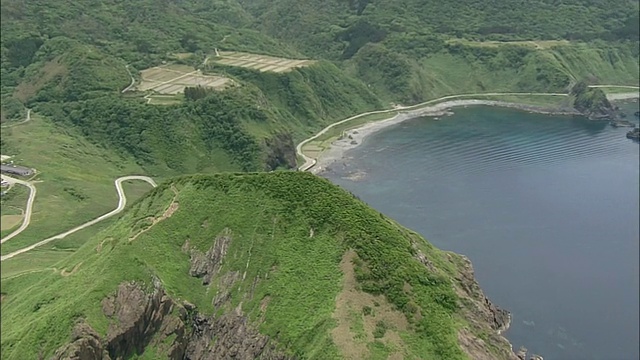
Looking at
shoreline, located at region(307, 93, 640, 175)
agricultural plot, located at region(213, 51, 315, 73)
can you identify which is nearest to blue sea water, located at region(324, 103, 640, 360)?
shoreline, located at region(307, 93, 640, 175)

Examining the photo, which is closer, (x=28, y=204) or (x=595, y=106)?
(x=28, y=204)

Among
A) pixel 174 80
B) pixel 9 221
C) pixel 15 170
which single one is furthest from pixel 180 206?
pixel 174 80

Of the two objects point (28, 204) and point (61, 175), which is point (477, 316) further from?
point (61, 175)

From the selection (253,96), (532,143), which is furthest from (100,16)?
(532,143)

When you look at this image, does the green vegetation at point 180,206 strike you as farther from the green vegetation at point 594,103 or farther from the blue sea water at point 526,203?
→ the green vegetation at point 594,103

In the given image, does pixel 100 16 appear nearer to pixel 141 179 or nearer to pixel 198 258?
pixel 141 179

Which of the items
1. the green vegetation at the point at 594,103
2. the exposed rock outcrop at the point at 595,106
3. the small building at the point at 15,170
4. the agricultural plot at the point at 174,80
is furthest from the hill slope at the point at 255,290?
the green vegetation at the point at 594,103
